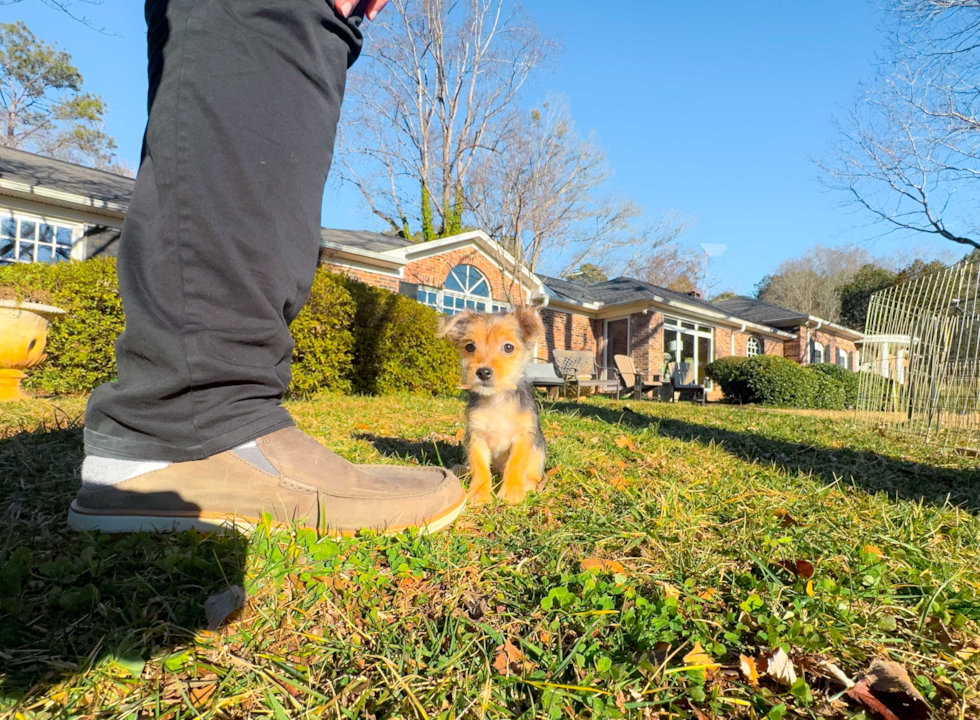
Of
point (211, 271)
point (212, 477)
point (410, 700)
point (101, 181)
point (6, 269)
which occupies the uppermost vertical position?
point (101, 181)

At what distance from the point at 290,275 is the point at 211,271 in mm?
254

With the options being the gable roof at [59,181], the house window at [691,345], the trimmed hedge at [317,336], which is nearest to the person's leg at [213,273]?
the trimmed hedge at [317,336]

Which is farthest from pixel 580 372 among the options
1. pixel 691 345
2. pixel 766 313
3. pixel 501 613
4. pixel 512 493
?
pixel 766 313

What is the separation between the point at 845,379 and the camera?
19.7m

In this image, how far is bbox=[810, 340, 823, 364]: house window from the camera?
97.0 feet

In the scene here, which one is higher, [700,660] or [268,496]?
[268,496]

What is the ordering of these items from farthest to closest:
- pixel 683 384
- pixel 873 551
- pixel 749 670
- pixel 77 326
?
pixel 683 384
pixel 77 326
pixel 873 551
pixel 749 670

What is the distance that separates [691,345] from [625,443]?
2318 centimetres

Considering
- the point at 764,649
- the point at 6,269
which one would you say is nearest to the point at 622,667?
the point at 764,649

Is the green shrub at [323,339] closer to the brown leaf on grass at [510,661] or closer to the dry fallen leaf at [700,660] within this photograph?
the brown leaf on grass at [510,661]

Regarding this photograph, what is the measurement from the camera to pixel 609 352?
23453mm

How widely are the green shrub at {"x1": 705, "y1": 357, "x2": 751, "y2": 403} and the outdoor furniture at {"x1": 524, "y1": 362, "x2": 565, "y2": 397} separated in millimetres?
6368

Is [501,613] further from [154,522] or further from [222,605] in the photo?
[154,522]

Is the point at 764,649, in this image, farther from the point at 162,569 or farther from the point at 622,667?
the point at 162,569
